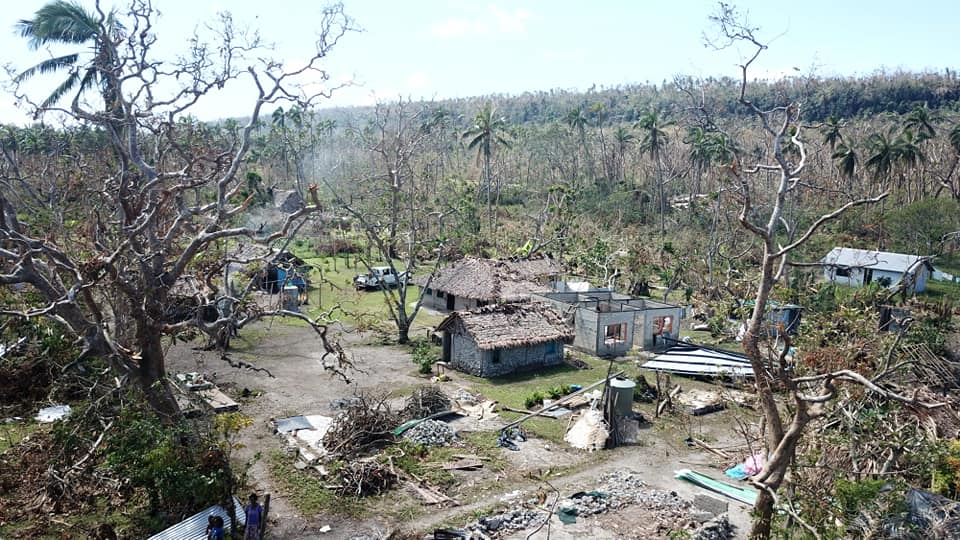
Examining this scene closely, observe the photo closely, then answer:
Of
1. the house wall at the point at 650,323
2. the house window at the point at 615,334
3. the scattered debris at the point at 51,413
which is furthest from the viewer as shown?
the house wall at the point at 650,323

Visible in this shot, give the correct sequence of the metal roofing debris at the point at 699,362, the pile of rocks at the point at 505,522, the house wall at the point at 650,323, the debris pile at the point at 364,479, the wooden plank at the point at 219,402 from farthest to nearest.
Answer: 1. the house wall at the point at 650,323
2. the metal roofing debris at the point at 699,362
3. the wooden plank at the point at 219,402
4. the debris pile at the point at 364,479
5. the pile of rocks at the point at 505,522

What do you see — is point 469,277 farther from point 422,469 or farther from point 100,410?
point 100,410

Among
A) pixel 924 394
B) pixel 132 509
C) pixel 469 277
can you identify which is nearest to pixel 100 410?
pixel 132 509

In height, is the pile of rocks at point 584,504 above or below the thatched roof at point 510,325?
below

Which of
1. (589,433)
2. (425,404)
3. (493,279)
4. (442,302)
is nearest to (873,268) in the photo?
(493,279)

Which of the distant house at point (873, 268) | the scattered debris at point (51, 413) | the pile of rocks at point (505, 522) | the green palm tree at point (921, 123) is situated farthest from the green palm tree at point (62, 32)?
the green palm tree at point (921, 123)

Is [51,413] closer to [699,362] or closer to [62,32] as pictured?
[62,32]

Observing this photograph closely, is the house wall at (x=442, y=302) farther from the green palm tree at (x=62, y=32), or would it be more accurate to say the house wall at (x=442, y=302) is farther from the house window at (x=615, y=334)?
the green palm tree at (x=62, y=32)
